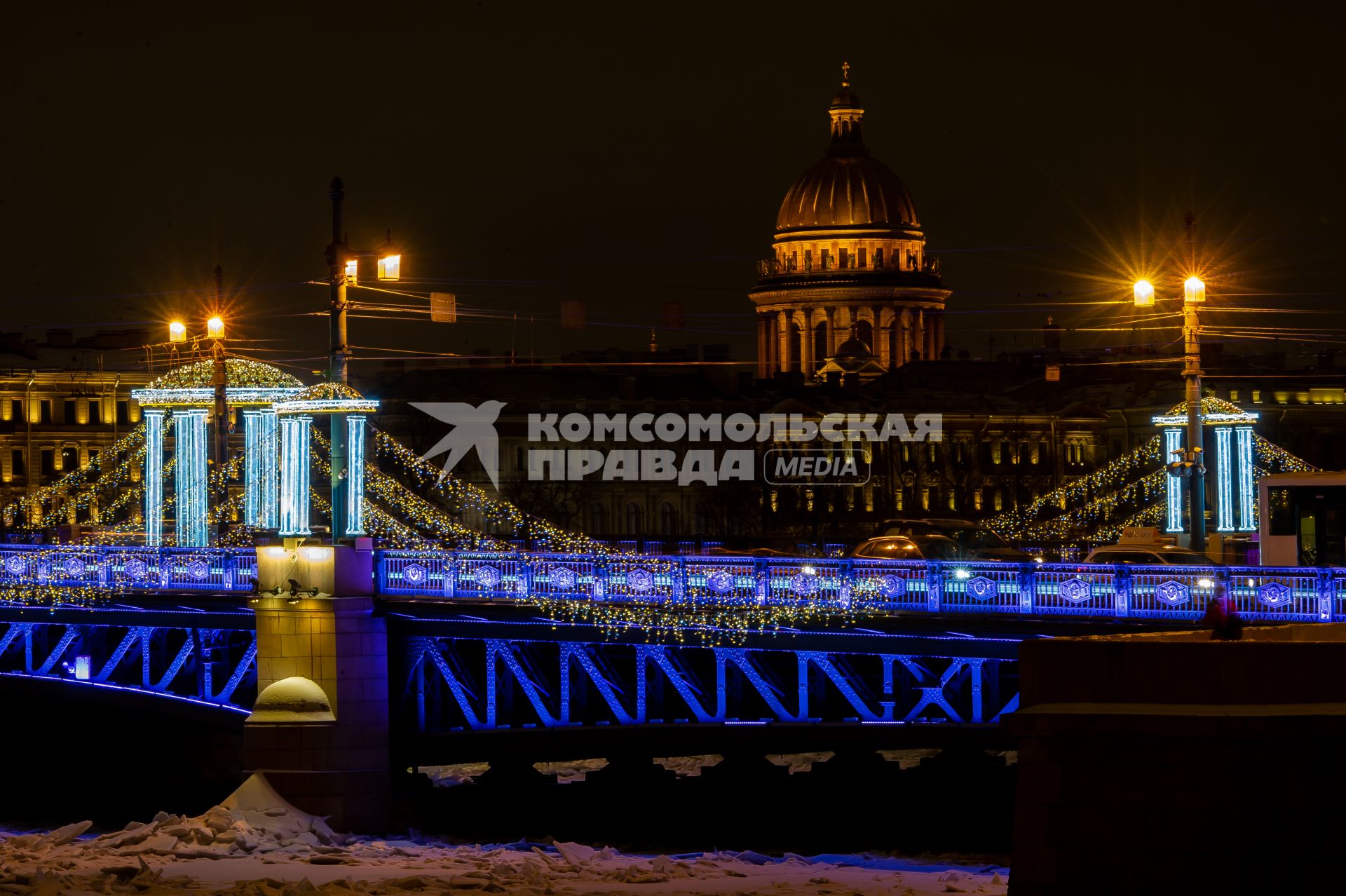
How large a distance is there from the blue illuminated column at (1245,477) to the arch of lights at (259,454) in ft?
41.3

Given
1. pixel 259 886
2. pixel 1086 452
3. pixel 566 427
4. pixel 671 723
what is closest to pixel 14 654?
pixel 671 723

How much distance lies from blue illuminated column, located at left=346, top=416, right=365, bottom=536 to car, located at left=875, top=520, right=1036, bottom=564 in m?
10.9

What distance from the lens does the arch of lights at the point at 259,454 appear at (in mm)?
34875

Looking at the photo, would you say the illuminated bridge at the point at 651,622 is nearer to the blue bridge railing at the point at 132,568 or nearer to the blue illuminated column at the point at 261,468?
the blue bridge railing at the point at 132,568

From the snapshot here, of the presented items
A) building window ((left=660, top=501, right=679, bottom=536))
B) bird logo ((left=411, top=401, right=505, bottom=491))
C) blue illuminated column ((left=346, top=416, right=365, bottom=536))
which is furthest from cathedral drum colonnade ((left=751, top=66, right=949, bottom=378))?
blue illuminated column ((left=346, top=416, right=365, bottom=536))

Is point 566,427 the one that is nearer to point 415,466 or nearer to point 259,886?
point 415,466

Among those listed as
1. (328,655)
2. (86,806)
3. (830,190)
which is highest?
(830,190)

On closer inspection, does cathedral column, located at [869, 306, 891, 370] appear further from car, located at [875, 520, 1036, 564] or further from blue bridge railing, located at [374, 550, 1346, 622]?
blue bridge railing, located at [374, 550, 1346, 622]

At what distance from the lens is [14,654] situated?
4575 cm

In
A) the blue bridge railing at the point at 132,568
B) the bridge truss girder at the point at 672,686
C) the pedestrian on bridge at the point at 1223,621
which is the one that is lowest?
the bridge truss girder at the point at 672,686

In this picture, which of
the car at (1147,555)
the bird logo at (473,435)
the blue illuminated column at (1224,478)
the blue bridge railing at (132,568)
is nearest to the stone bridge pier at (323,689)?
the blue bridge railing at (132,568)

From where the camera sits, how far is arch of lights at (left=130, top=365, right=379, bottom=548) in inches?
1373

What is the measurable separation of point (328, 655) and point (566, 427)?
301 ft

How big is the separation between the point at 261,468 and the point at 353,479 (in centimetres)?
650
